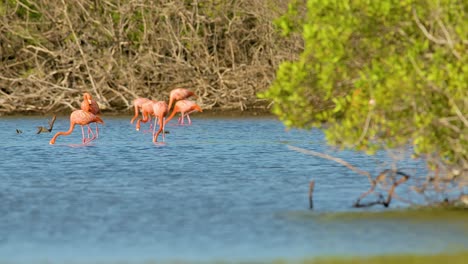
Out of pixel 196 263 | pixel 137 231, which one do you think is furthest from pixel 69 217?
pixel 196 263

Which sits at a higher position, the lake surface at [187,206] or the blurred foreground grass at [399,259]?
the blurred foreground grass at [399,259]

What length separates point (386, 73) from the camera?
11.5m

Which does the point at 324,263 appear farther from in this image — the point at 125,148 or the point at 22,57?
the point at 22,57

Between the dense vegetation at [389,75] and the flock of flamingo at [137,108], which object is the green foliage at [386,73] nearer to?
the dense vegetation at [389,75]

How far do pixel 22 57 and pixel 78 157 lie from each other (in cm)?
1405

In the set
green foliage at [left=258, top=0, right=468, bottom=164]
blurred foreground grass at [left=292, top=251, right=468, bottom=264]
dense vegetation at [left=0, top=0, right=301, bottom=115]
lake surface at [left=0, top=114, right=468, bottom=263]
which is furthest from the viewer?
dense vegetation at [left=0, top=0, right=301, bottom=115]

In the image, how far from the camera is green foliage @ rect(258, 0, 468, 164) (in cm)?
1124

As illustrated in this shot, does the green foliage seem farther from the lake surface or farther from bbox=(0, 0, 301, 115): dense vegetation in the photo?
bbox=(0, 0, 301, 115): dense vegetation

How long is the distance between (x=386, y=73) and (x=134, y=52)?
2337 centimetres

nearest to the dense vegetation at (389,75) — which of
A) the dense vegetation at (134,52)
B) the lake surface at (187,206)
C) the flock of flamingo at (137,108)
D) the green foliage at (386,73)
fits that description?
the green foliage at (386,73)

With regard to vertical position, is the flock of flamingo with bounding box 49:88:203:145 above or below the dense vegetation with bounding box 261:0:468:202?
below

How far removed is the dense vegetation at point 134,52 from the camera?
108 ft

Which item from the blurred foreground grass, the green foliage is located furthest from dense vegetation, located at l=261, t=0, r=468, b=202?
the blurred foreground grass

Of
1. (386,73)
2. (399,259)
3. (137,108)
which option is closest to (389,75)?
(386,73)
